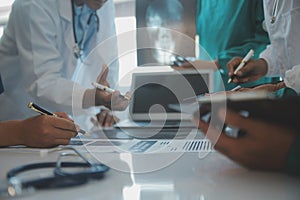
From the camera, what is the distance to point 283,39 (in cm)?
87

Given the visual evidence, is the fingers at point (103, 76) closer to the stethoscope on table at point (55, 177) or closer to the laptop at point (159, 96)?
A: the laptop at point (159, 96)

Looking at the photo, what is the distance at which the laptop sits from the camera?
81 cm

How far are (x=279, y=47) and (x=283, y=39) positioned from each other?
0.08ft

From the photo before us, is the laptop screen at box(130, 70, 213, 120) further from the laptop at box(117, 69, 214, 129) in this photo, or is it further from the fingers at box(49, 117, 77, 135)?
the fingers at box(49, 117, 77, 135)

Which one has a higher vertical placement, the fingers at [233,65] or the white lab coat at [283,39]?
the white lab coat at [283,39]

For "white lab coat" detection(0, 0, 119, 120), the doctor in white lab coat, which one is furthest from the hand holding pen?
"white lab coat" detection(0, 0, 119, 120)

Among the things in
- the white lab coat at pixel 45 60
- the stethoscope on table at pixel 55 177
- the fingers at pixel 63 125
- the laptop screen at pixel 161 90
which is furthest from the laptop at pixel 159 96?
the stethoscope on table at pixel 55 177

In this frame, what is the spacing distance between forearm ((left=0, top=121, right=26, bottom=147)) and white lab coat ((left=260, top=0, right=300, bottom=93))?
0.60 m

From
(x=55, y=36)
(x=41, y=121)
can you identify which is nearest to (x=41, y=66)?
(x=55, y=36)

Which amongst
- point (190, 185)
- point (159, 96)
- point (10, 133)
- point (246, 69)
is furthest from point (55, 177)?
point (246, 69)

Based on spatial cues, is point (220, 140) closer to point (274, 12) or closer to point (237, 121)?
point (237, 121)

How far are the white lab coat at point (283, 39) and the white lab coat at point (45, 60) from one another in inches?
16.8

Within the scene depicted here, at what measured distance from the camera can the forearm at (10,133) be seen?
63cm

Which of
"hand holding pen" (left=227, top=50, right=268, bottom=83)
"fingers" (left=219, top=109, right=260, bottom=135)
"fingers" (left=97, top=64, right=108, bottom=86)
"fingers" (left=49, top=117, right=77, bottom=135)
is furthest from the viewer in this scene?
"fingers" (left=97, top=64, right=108, bottom=86)
